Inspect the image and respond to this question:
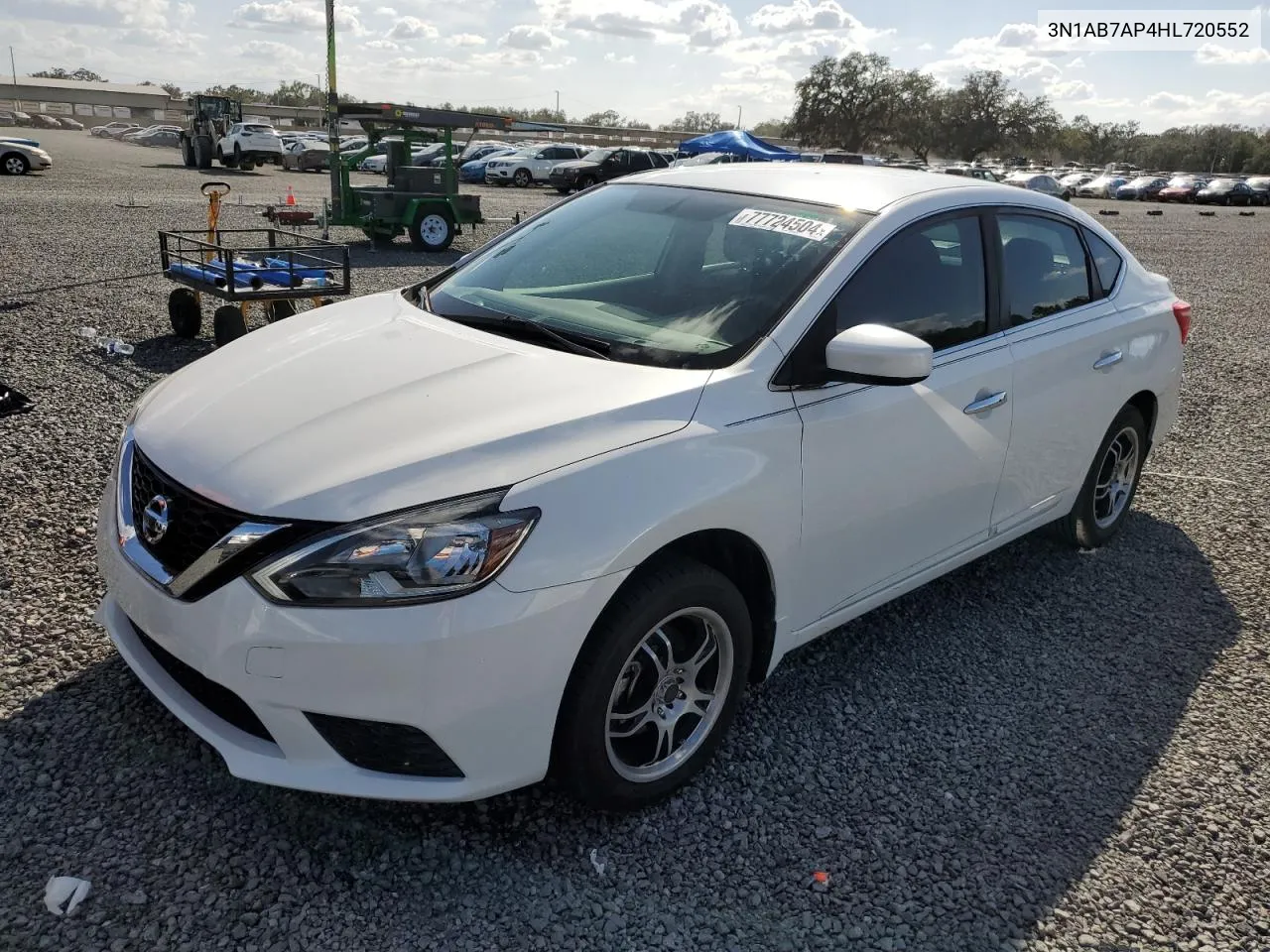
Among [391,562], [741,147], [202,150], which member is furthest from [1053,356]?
[202,150]

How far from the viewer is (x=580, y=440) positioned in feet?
8.23

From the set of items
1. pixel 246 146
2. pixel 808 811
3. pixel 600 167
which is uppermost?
pixel 600 167

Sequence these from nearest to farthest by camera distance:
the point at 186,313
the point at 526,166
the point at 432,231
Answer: the point at 186,313, the point at 432,231, the point at 526,166

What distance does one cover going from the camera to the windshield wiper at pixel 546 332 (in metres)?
3.00

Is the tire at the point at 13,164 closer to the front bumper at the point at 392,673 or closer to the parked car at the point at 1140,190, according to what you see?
the front bumper at the point at 392,673

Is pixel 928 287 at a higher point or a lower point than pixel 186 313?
higher

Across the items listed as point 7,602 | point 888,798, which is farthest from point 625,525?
point 7,602

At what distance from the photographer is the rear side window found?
450 centimetres

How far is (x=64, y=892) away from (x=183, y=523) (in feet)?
3.03

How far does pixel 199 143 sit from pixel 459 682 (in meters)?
38.0

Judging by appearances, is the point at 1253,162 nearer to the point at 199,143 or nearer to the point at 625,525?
the point at 199,143

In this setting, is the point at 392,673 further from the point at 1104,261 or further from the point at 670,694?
the point at 1104,261

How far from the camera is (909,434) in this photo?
3299 millimetres

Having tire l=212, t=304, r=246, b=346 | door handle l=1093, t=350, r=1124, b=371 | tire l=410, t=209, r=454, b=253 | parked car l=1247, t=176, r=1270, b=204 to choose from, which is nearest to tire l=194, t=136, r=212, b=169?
tire l=410, t=209, r=454, b=253
